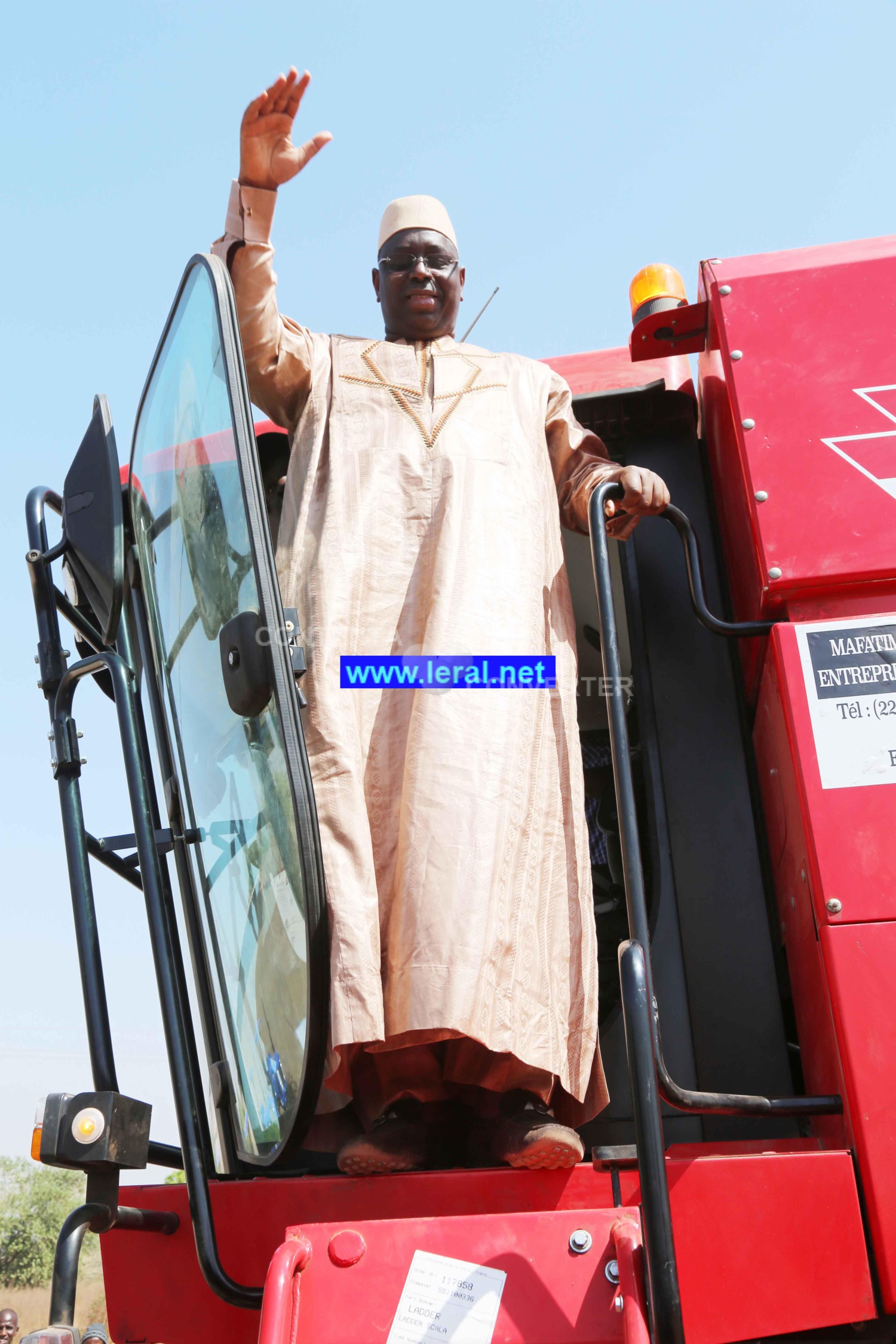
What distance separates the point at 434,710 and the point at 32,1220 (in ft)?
70.1

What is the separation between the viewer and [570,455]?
2285 millimetres

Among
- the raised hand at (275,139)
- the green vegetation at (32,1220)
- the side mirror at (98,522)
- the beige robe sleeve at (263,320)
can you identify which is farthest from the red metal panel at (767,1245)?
the green vegetation at (32,1220)

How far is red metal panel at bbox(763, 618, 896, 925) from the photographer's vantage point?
1603mm

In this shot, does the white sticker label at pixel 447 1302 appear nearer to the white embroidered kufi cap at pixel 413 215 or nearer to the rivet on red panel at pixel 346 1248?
the rivet on red panel at pixel 346 1248

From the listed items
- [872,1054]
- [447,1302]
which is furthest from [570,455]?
[447,1302]

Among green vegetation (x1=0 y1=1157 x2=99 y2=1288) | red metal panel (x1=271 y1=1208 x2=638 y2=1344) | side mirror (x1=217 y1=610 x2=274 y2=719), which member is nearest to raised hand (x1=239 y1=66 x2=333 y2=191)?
side mirror (x1=217 y1=610 x2=274 y2=719)

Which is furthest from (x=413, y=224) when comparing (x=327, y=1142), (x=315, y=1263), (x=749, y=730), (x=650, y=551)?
(x=315, y=1263)

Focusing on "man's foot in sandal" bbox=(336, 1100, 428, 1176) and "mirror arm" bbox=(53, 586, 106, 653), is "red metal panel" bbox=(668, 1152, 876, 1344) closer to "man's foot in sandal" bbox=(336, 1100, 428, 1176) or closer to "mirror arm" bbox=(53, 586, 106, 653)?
"man's foot in sandal" bbox=(336, 1100, 428, 1176)

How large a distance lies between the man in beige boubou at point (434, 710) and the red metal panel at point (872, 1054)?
369 mm

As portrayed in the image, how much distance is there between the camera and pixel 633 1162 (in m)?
1.50

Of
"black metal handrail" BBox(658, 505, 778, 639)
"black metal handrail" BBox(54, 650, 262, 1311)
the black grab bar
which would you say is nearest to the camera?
the black grab bar

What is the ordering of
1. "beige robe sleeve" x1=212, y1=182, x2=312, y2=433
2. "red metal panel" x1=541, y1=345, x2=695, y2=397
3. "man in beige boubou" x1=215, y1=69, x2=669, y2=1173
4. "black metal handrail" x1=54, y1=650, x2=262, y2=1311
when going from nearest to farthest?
"black metal handrail" x1=54, y1=650, x2=262, y2=1311 < "man in beige boubou" x1=215, y1=69, x2=669, y2=1173 < "beige robe sleeve" x1=212, y1=182, x2=312, y2=433 < "red metal panel" x1=541, y1=345, x2=695, y2=397

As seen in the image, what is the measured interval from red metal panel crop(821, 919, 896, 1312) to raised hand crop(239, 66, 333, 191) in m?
1.51

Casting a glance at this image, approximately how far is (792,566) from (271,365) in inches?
40.2
